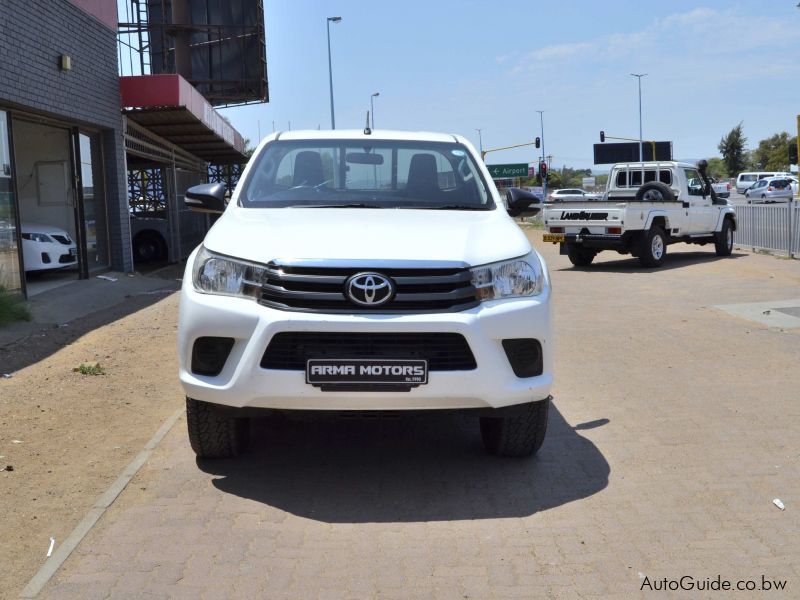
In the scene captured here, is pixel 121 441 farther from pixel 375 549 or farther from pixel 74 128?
pixel 74 128

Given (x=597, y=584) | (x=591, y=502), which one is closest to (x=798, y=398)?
(x=591, y=502)

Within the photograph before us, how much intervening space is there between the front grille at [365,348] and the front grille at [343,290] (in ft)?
0.42

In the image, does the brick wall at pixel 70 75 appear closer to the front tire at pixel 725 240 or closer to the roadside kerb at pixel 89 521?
the roadside kerb at pixel 89 521

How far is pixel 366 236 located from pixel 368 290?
1.35 ft

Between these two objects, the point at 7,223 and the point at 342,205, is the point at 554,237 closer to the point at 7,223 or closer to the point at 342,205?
the point at 7,223

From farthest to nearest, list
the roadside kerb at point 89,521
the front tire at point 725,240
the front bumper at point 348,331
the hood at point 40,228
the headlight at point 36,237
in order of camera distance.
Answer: the front tire at point 725,240, the hood at point 40,228, the headlight at point 36,237, the front bumper at point 348,331, the roadside kerb at point 89,521

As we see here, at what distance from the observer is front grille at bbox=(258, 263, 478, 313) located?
4480mm

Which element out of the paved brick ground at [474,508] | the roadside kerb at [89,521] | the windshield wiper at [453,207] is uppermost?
the windshield wiper at [453,207]

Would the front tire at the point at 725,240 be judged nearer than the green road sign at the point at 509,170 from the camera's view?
Yes

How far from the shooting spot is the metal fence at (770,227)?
18.4m

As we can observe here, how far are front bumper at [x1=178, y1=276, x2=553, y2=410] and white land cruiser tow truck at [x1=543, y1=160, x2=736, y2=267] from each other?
44.8ft

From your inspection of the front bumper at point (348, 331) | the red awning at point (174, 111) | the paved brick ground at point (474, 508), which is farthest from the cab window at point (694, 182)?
the front bumper at point (348, 331)

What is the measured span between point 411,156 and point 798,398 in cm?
333

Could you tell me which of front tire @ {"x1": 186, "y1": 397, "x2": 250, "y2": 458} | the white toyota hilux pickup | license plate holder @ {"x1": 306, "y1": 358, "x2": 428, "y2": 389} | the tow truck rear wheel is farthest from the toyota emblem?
the tow truck rear wheel
